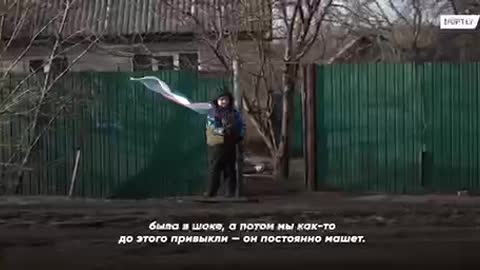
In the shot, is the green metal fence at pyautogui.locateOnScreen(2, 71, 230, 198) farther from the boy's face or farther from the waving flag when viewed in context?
the boy's face

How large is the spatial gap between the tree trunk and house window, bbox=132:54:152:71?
571 cm

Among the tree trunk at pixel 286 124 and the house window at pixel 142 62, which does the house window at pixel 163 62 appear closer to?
the house window at pixel 142 62

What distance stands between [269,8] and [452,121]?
448 cm

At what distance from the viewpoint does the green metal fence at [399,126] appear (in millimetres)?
13477

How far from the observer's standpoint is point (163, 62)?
2073 centimetres

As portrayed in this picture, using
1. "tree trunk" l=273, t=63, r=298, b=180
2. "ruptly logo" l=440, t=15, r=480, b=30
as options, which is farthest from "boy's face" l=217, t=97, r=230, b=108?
"ruptly logo" l=440, t=15, r=480, b=30

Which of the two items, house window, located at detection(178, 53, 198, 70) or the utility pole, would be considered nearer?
the utility pole

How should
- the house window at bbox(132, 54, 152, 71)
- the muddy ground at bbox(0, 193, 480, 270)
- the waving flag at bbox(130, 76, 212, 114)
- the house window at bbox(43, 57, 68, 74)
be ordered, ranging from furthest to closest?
the house window at bbox(132, 54, 152, 71), the house window at bbox(43, 57, 68, 74), the waving flag at bbox(130, 76, 212, 114), the muddy ground at bbox(0, 193, 480, 270)

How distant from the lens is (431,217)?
36.2 feet

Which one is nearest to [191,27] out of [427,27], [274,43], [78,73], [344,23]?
[274,43]

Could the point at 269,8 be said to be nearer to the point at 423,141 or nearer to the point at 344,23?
the point at 423,141

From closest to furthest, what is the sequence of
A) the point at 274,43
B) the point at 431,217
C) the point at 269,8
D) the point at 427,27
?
the point at 431,217, the point at 269,8, the point at 274,43, the point at 427,27

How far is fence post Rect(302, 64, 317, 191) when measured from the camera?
13523mm

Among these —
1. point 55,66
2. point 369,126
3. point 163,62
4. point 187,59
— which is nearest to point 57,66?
point 55,66
